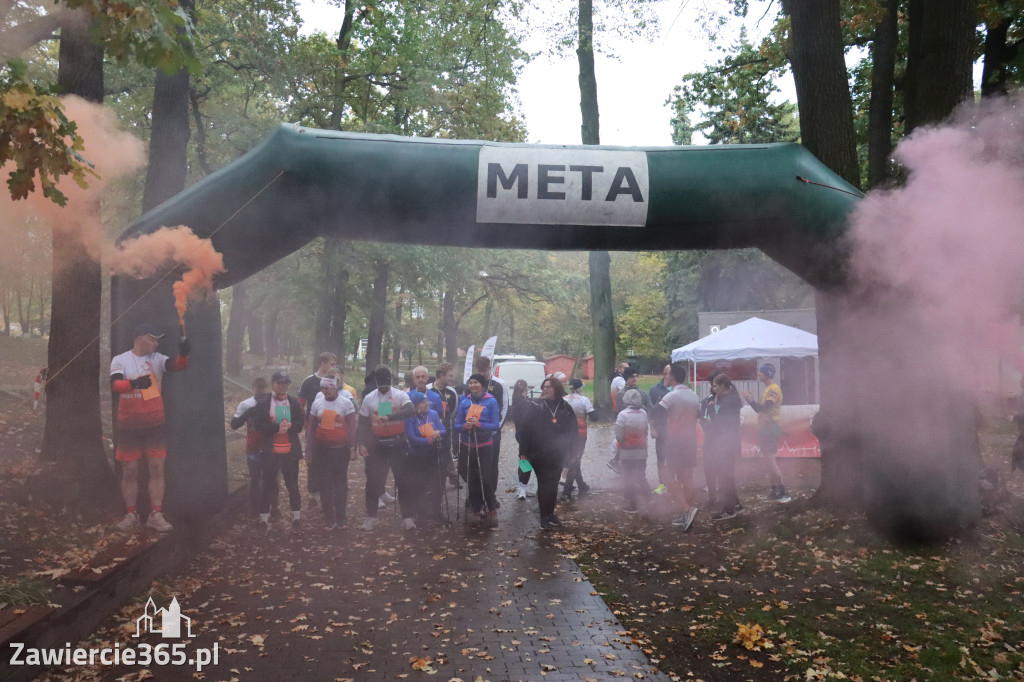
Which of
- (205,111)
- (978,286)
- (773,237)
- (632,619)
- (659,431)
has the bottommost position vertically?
(632,619)

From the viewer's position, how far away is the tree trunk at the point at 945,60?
26.2ft

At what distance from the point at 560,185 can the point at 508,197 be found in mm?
490

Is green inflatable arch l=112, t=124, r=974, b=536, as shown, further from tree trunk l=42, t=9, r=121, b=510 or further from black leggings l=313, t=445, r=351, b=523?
black leggings l=313, t=445, r=351, b=523

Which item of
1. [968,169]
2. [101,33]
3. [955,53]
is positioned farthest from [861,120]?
[101,33]

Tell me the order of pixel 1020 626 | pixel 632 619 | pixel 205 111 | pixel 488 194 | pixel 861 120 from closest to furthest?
1. pixel 1020 626
2. pixel 632 619
3. pixel 488 194
4. pixel 861 120
5. pixel 205 111

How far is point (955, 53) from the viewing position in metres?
8.02

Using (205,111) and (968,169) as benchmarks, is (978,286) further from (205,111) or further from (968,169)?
(205,111)

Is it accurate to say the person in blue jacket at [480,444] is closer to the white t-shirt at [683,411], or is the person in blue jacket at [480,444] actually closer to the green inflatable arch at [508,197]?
the white t-shirt at [683,411]

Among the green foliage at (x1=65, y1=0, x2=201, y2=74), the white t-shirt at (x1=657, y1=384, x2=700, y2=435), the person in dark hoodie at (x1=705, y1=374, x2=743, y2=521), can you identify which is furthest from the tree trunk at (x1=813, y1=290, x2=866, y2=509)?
the green foliage at (x1=65, y1=0, x2=201, y2=74)

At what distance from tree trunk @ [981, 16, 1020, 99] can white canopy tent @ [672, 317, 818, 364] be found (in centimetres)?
617

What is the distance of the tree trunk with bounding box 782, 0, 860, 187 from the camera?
329 inches

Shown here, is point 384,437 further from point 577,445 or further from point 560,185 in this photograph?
point 560,185

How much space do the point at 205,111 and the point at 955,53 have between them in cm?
2066

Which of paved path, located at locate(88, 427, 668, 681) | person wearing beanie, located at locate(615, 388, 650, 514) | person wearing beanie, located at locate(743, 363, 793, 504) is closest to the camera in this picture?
paved path, located at locate(88, 427, 668, 681)
